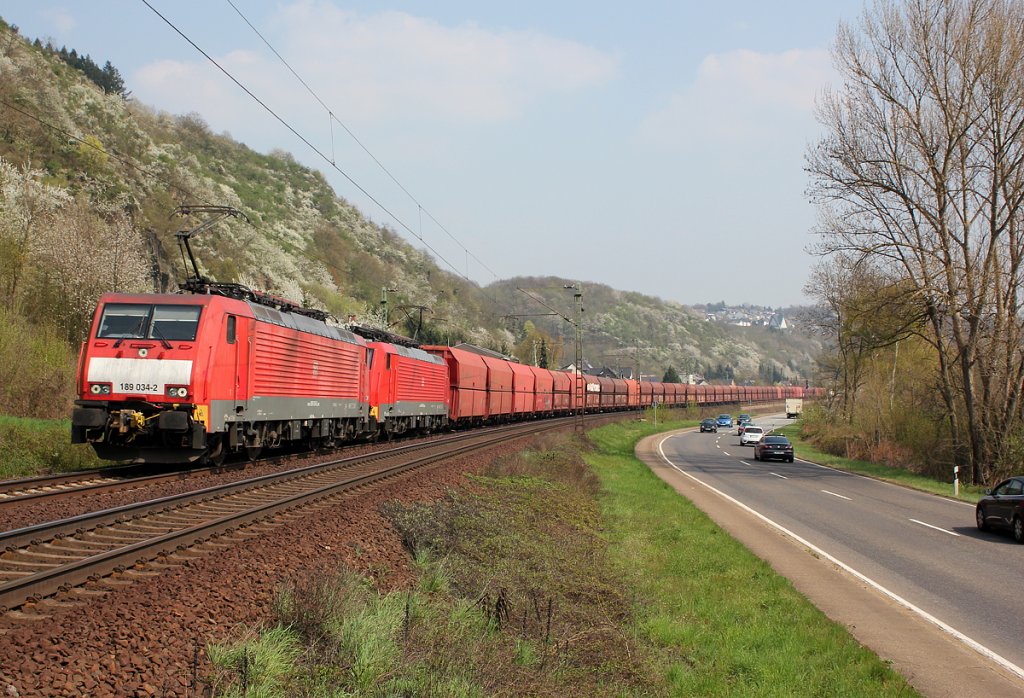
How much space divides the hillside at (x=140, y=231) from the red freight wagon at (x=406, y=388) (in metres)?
3.50

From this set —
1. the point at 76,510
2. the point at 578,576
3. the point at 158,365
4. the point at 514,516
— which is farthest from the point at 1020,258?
the point at 76,510

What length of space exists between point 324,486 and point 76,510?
4.68 meters

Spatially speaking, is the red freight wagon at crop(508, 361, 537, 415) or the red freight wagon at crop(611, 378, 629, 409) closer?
the red freight wagon at crop(508, 361, 537, 415)

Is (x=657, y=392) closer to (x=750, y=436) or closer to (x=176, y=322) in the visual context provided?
(x=750, y=436)

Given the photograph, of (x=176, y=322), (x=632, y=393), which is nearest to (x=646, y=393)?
(x=632, y=393)

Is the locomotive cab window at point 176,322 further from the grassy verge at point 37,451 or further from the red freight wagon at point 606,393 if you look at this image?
the red freight wagon at point 606,393

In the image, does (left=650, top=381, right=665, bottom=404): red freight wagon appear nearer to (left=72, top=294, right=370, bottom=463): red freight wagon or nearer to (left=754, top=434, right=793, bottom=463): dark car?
(left=754, top=434, right=793, bottom=463): dark car

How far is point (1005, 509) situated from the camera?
1719cm

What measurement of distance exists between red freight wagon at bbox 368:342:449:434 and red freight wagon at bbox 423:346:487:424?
1.05 metres

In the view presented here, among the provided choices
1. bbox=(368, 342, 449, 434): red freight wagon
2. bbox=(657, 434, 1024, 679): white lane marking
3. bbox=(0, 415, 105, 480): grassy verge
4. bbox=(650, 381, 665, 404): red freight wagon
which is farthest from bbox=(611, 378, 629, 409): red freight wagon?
bbox=(0, 415, 105, 480): grassy verge

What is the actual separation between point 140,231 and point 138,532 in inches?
1747

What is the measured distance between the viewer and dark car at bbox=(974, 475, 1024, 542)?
16719 mm

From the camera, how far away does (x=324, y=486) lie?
49.4 feet

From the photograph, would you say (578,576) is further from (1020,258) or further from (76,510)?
(1020,258)
